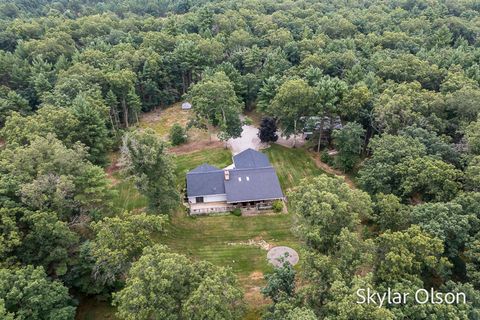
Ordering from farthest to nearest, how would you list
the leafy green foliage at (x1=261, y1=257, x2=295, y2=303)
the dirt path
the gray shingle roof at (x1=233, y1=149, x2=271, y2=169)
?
the dirt path → the gray shingle roof at (x1=233, y1=149, x2=271, y2=169) → the leafy green foliage at (x1=261, y1=257, x2=295, y2=303)

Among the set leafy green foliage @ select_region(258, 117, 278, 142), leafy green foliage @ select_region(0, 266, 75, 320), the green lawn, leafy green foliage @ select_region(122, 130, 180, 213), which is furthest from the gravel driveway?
leafy green foliage @ select_region(0, 266, 75, 320)

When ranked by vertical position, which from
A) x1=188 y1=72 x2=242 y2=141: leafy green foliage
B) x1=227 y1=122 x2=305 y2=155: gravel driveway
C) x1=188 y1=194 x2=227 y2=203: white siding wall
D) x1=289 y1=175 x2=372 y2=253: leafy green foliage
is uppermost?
x1=188 y1=72 x2=242 y2=141: leafy green foliage

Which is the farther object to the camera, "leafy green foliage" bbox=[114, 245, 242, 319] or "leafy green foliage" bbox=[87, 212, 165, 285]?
"leafy green foliage" bbox=[87, 212, 165, 285]

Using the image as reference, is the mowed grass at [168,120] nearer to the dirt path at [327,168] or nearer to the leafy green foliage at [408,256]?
the dirt path at [327,168]

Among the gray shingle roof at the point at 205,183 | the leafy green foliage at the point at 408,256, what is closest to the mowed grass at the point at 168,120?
the gray shingle roof at the point at 205,183

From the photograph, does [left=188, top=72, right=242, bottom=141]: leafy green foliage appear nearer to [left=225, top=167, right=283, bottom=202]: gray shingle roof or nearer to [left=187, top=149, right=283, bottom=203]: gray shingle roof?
[left=187, top=149, right=283, bottom=203]: gray shingle roof

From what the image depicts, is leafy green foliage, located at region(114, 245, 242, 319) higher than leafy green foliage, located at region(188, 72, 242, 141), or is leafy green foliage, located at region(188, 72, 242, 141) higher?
leafy green foliage, located at region(188, 72, 242, 141)
